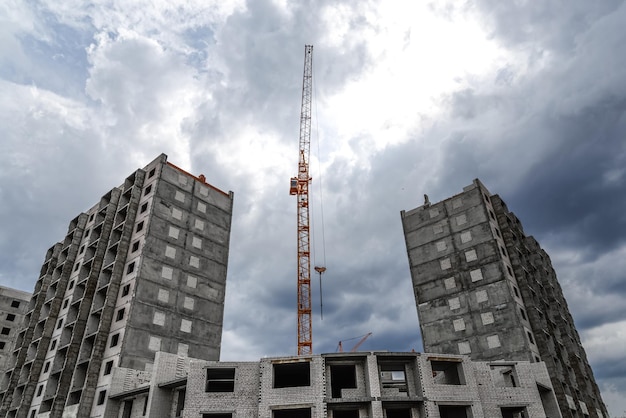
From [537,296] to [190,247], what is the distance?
50.0 meters

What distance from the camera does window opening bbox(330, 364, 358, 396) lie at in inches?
1676

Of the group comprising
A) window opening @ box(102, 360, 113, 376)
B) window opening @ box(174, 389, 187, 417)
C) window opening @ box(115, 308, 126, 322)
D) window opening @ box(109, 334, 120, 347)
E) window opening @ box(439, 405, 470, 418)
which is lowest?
window opening @ box(439, 405, 470, 418)

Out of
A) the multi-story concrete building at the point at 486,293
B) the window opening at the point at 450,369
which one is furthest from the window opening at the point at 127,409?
the multi-story concrete building at the point at 486,293

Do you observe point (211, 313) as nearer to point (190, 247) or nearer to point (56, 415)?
point (190, 247)

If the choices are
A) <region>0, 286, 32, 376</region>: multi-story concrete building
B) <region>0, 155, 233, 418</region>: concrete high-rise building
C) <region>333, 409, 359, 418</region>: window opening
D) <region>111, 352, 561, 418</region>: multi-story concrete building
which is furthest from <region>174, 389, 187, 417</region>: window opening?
<region>0, 286, 32, 376</region>: multi-story concrete building

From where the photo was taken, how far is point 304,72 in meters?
114

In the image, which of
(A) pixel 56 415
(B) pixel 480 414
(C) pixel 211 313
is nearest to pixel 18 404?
(A) pixel 56 415

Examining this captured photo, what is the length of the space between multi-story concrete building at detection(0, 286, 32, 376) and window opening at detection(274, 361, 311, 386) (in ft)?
221

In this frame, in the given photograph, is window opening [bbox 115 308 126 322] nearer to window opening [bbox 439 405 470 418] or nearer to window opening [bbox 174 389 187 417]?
window opening [bbox 174 389 187 417]

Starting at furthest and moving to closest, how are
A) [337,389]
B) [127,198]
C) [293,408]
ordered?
[127,198]
[337,389]
[293,408]

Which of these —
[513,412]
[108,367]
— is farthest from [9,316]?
[513,412]

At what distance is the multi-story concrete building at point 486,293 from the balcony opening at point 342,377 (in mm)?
20011

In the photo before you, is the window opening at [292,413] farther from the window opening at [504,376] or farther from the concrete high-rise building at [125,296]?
the concrete high-rise building at [125,296]

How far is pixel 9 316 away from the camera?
91.9m
